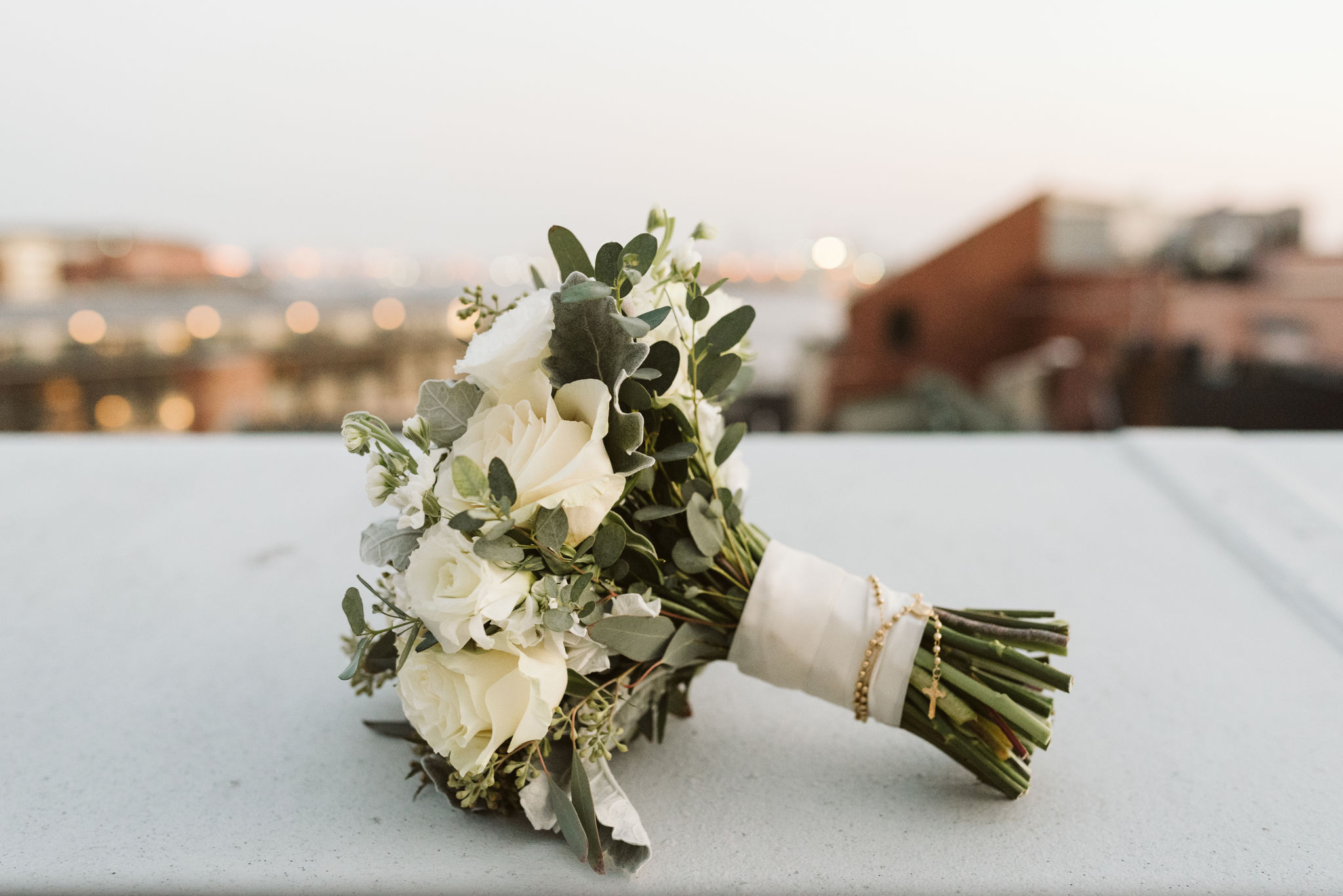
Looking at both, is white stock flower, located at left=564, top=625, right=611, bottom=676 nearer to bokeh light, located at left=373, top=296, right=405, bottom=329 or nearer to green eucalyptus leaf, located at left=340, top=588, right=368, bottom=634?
green eucalyptus leaf, located at left=340, top=588, right=368, bottom=634

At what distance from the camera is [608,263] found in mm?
599

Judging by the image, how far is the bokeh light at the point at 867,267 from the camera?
890 cm

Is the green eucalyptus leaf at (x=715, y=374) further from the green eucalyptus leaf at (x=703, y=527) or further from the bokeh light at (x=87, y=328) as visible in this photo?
the bokeh light at (x=87, y=328)

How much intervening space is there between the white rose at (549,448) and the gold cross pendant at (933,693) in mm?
325

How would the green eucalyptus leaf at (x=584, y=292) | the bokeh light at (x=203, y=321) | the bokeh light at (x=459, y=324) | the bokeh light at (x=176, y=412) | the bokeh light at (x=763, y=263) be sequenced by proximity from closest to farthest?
the green eucalyptus leaf at (x=584, y=292) → the bokeh light at (x=459, y=324) → the bokeh light at (x=763, y=263) → the bokeh light at (x=176, y=412) → the bokeh light at (x=203, y=321)

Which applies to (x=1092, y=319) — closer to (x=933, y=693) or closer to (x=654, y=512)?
(x=933, y=693)

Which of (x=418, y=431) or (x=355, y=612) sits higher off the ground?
(x=418, y=431)

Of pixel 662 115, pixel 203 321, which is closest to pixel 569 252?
pixel 662 115

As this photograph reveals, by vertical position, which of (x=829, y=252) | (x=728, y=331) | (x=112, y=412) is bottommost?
(x=112, y=412)

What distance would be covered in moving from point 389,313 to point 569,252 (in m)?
30.2

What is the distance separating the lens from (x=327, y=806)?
2.26 feet

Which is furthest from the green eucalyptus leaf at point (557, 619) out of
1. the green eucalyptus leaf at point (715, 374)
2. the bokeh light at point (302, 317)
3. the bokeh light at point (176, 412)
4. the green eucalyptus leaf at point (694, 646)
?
the bokeh light at point (302, 317)

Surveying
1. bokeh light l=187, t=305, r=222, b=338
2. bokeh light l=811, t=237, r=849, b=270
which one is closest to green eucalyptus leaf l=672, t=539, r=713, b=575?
bokeh light l=811, t=237, r=849, b=270

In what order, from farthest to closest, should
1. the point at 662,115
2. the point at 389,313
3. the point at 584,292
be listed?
the point at 389,313
the point at 662,115
the point at 584,292
